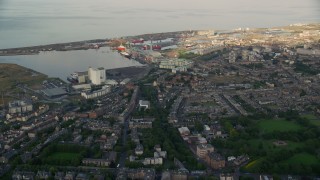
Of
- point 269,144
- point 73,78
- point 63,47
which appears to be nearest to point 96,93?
point 73,78

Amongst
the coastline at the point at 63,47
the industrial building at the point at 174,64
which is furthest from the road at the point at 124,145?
the coastline at the point at 63,47

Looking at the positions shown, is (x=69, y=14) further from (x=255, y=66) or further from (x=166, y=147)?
(x=166, y=147)

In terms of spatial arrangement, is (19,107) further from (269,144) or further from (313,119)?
(313,119)

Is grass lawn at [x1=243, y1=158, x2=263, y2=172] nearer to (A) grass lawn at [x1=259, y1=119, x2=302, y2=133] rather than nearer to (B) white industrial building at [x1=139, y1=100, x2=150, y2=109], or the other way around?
(A) grass lawn at [x1=259, y1=119, x2=302, y2=133]

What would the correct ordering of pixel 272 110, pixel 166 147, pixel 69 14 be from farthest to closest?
pixel 69 14, pixel 272 110, pixel 166 147

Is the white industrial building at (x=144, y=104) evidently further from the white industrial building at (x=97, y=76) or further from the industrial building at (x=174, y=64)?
the industrial building at (x=174, y=64)

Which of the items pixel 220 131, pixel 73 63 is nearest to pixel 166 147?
pixel 220 131

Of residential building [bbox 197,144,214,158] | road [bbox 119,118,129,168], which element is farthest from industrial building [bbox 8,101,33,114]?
residential building [bbox 197,144,214,158]
